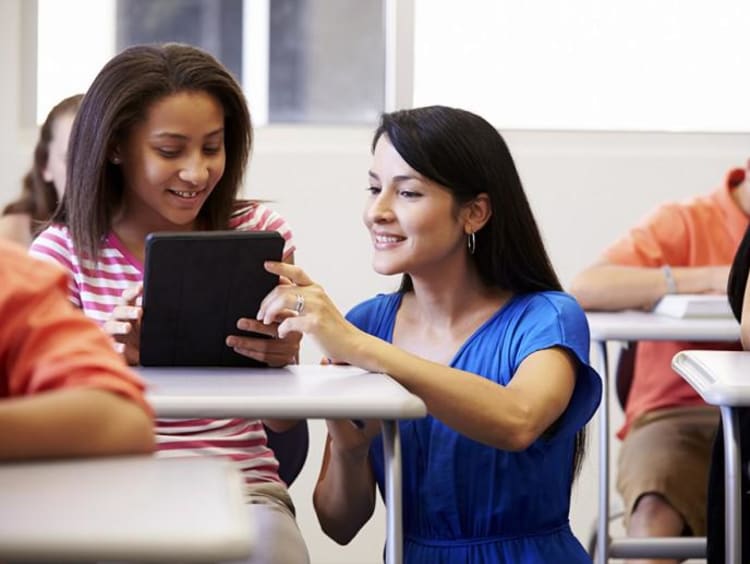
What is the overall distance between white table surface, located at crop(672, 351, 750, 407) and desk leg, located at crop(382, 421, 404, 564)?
0.38 metres

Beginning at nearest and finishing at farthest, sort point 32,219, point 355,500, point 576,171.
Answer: point 355,500 < point 32,219 < point 576,171

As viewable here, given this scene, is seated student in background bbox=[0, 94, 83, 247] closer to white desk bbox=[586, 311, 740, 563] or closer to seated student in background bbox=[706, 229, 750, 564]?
white desk bbox=[586, 311, 740, 563]

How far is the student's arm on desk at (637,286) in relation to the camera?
9.25 feet

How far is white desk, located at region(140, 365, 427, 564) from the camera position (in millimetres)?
1512

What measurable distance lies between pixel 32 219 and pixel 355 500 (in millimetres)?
1305

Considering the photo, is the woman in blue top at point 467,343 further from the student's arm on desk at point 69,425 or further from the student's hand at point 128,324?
the student's arm on desk at point 69,425

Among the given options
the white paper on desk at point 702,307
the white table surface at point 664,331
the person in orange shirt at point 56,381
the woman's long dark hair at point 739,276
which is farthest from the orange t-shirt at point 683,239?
the person in orange shirt at point 56,381

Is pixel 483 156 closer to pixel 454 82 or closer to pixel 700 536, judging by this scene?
pixel 700 536

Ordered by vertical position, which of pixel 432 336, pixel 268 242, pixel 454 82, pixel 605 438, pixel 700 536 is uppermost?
pixel 454 82

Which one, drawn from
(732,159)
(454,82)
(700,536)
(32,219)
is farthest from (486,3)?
(700,536)

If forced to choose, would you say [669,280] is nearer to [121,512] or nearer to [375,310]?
[375,310]

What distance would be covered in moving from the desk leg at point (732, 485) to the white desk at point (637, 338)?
0.62 meters

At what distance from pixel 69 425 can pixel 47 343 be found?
7 cm

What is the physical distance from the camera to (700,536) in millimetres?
2682
